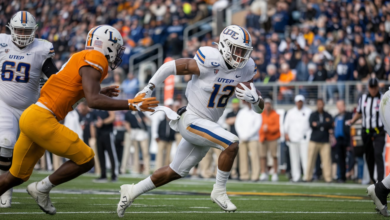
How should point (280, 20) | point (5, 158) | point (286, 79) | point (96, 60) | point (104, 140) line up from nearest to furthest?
point (96, 60)
point (5, 158)
point (104, 140)
point (286, 79)
point (280, 20)

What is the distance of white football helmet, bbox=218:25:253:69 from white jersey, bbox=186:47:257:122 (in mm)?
86

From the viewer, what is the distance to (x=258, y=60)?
18625mm

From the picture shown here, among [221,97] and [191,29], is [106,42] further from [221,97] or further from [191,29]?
[191,29]

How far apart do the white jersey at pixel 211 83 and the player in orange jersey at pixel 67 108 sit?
38.2 inches

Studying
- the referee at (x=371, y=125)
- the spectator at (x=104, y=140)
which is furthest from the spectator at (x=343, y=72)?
the spectator at (x=104, y=140)

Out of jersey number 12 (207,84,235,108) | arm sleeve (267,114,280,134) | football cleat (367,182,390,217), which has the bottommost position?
arm sleeve (267,114,280,134)

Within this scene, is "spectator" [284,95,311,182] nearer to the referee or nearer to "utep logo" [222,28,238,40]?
the referee

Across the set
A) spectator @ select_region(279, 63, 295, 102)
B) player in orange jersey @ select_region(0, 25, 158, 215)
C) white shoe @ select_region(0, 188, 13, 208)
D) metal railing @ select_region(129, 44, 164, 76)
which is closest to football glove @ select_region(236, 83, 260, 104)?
player in orange jersey @ select_region(0, 25, 158, 215)

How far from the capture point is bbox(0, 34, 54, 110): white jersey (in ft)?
23.5

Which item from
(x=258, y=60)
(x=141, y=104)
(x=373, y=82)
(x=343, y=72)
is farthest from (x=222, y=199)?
(x=258, y=60)

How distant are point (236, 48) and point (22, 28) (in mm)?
2553

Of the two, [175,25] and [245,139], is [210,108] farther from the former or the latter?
[175,25]

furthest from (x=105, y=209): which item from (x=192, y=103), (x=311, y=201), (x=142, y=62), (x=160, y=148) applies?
(x=142, y=62)

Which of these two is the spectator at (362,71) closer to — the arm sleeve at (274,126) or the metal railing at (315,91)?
the metal railing at (315,91)
